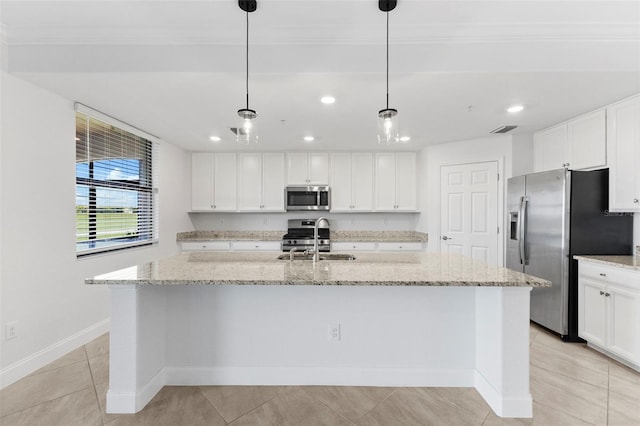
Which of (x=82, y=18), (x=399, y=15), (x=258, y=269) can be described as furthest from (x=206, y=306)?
(x=399, y=15)

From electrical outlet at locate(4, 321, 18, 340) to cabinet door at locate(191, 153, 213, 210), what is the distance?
2.88 m

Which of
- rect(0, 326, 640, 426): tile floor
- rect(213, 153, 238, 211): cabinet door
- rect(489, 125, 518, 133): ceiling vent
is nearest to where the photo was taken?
rect(0, 326, 640, 426): tile floor

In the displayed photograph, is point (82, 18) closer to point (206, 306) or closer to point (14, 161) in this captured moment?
point (14, 161)

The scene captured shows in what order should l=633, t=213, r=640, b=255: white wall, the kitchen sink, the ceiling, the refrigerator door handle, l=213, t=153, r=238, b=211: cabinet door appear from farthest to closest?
l=213, t=153, r=238, b=211: cabinet door < the refrigerator door handle < l=633, t=213, r=640, b=255: white wall < the kitchen sink < the ceiling

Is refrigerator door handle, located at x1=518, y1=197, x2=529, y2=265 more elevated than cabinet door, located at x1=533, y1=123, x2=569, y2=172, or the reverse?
cabinet door, located at x1=533, y1=123, x2=569, y2=172

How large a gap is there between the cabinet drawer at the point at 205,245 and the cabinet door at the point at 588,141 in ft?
15.1

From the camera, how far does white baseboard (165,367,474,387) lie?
2.07 metres

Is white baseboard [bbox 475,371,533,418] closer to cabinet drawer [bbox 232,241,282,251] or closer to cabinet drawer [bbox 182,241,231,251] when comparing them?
cabinet drawer [bbox 232,241,282,251]

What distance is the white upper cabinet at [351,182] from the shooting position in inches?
192

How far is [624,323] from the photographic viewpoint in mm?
2428

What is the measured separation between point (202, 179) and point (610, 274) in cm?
510

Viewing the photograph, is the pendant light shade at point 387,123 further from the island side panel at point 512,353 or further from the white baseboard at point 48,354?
the white baseboard at point 48,354

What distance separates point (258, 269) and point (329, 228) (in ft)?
10.8

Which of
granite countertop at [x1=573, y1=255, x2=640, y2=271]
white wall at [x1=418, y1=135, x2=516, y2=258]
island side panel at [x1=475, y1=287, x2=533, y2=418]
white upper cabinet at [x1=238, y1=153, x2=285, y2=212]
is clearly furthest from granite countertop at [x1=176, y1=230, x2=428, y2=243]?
island side panel at [x1=475, y1=287, x2=533, y2=418]
